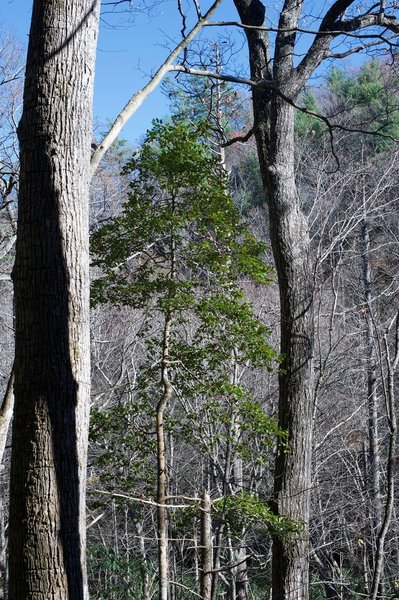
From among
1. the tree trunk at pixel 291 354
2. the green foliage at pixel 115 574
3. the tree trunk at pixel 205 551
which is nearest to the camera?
the tree trunk at pixel 205 551

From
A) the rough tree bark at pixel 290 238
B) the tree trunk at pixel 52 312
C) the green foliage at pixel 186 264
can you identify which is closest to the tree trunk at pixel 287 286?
the rough tree bark at pixel 290 238

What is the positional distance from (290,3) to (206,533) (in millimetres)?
4497

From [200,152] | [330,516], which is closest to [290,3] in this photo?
[200,152]

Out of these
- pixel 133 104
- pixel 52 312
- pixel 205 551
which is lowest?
pixel 205 551

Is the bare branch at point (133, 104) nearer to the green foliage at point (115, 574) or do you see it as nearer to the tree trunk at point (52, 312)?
the tree trunk at point (52, 312)

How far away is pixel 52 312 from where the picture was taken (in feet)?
10.9

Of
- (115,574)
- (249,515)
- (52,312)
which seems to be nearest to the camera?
(52,312)

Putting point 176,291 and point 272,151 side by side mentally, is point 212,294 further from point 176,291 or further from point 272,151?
point 272,151

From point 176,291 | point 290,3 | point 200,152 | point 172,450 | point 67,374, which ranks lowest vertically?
point 172,450

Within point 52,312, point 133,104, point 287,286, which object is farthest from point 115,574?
point 52,312

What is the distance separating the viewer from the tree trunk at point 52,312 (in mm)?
3164

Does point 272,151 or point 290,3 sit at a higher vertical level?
point 290,3

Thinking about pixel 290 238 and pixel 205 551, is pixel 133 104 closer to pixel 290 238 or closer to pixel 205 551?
pixel 290 238

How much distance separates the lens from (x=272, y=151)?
20.9 feet
